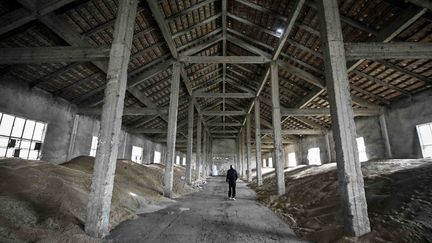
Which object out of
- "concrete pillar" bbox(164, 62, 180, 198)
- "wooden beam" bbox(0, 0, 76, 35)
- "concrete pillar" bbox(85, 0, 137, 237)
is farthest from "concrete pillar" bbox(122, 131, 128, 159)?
"concrete pillar" bbox(85, 0, 137, 237)

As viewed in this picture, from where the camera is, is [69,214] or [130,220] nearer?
[69,214]

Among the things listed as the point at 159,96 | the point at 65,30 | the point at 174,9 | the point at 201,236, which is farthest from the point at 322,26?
the point at 159,96

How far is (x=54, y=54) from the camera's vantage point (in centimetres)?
591

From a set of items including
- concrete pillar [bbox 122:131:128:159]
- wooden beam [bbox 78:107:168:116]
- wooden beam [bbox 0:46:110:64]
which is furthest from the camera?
concrete pillar [bbox 122:131:128:159]

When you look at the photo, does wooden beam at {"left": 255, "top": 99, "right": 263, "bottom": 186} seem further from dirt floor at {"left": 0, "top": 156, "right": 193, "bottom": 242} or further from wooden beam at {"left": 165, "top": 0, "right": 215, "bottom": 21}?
dirt floor at {"left": 0, "top": 156, "right": 193, "bottom": 242}

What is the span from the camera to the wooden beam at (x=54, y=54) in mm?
5398

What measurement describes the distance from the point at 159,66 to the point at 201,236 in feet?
32.1

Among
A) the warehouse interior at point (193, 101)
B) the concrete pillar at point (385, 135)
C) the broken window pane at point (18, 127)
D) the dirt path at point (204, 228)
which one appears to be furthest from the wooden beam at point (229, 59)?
the concrete pillar at point (385, 135)

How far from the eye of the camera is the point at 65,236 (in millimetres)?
3439

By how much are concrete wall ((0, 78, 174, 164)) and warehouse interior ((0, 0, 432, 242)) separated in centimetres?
6

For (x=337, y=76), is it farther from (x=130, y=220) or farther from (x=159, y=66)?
(x=159, y=66)

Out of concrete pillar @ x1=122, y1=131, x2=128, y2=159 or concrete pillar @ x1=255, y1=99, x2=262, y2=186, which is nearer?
concrete pillar @ x1=255, y1=99, x2=262, y2=186

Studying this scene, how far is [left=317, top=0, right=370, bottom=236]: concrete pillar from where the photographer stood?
3.92 metres

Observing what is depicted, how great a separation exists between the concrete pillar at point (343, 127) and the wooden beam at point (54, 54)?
5614mm
